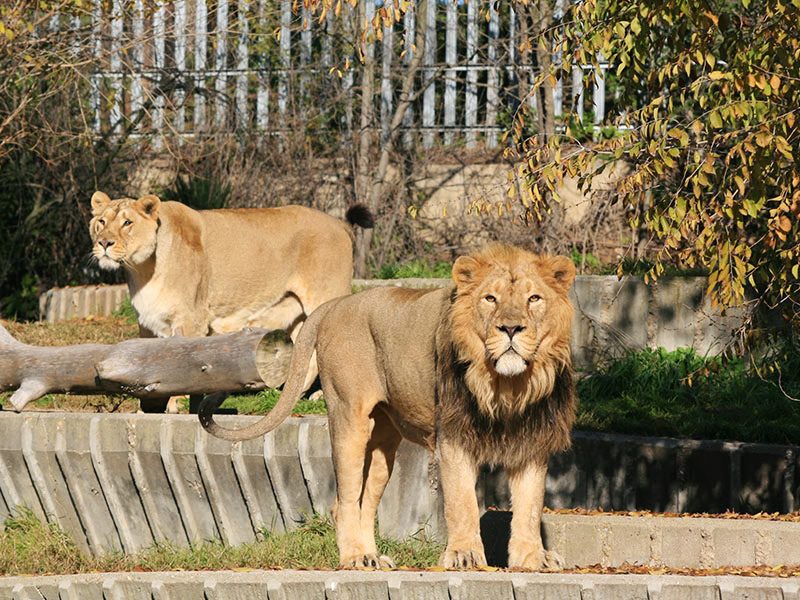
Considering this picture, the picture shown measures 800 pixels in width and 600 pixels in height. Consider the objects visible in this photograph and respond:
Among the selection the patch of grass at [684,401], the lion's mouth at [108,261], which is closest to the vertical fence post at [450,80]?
the patch of grass at [684,401]

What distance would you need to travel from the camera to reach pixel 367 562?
21.1 ft

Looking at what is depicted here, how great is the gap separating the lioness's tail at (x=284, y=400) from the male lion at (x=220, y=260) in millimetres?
3210

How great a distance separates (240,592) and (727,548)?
2.30 m

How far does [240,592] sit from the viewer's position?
5512 mm

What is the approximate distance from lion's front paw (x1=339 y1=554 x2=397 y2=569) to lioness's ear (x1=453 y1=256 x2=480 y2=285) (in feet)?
4.39

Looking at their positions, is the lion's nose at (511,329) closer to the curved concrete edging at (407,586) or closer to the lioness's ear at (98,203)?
the curved concrete edging at (407,586)

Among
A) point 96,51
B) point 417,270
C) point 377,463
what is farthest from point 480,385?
point 96,51

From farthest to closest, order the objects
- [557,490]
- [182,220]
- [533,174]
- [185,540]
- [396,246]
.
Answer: [396,246] → [182,220] → [557,490] → [185,540] → [533,174]

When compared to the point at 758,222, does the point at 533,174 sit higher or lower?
higher

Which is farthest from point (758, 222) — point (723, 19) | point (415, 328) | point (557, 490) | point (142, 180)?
point (142, 180)

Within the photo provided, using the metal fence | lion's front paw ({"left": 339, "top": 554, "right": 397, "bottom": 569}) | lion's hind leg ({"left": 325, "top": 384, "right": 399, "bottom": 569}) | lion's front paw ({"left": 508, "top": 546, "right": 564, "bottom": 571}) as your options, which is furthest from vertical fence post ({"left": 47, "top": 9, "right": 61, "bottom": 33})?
lion's front paw ({"left": 508, "top": 546, "right": 564, "bottom": 571})

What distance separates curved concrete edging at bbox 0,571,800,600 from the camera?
4.96 m

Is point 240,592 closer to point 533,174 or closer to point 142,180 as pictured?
point 533,174

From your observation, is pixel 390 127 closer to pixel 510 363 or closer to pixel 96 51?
pixel 96 51
